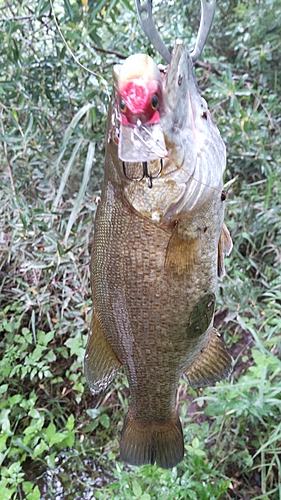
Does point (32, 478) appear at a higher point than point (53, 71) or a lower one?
lower

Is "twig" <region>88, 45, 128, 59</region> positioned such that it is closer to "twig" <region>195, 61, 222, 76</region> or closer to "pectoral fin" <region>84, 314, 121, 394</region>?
"twig" <region>195, 61, 222, 76</region>

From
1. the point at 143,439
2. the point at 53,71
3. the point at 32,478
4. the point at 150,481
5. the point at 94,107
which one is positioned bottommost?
the point at 32,478

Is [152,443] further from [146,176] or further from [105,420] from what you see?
[105,420]

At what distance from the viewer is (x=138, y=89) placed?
0.51 meters

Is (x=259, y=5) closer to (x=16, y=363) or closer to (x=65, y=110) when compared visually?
(x=65, y=110)

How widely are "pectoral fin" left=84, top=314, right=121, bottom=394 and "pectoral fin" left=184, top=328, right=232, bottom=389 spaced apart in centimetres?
19

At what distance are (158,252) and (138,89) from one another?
320mm

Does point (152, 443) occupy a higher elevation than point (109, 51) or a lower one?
lower

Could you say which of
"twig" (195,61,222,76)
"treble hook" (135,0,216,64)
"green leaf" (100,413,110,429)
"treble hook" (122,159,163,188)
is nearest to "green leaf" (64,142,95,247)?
"treble hook" (122,159,163,188)

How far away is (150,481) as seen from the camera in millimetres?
1516

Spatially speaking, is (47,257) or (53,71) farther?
(47,257)

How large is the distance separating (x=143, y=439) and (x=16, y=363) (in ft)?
4.88

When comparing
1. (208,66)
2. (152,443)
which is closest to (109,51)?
(208,66)

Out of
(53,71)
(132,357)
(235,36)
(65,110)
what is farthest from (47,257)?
Answer: (235,36)
